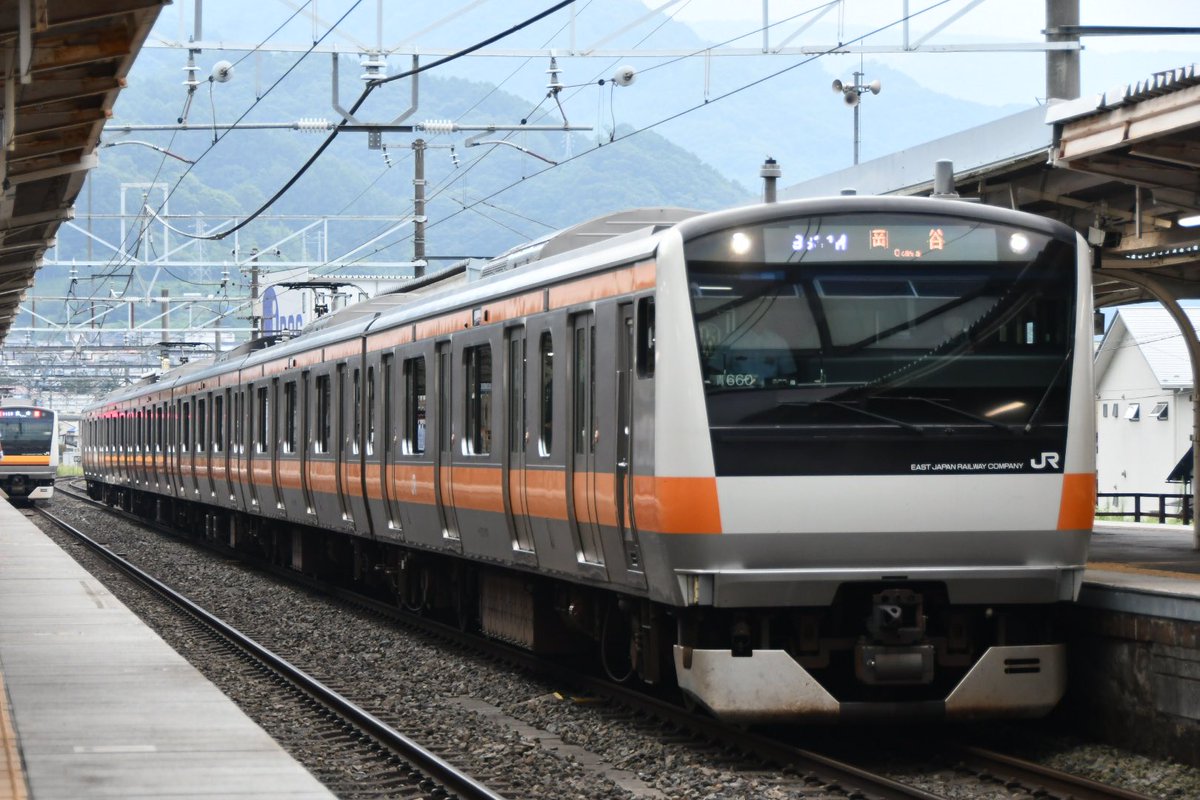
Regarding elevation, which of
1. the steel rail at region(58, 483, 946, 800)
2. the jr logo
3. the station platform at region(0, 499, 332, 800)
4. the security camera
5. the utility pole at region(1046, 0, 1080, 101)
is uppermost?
the security camera

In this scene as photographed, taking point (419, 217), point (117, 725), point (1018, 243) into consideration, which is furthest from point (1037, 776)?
point (419, 217)

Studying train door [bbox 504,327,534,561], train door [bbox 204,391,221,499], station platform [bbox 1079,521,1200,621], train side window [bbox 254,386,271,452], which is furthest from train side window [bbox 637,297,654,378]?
train door [bbox 204,391,221,499]

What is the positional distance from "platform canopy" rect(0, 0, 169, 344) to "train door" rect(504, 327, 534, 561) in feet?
10.4

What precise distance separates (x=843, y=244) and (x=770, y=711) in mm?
2448

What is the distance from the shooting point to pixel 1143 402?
162 ft

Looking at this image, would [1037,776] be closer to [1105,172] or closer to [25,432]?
[1105,172]

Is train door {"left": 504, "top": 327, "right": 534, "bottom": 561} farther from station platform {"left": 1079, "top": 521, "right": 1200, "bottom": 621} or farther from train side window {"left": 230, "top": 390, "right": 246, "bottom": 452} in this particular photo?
train side window {"left": 230, "top": 390, "right": 246, "bottom": 452}

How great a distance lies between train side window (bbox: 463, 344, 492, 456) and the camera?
12.8m

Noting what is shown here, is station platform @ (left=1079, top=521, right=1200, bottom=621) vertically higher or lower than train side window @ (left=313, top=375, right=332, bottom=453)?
lower

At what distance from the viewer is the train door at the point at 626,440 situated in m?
9.79

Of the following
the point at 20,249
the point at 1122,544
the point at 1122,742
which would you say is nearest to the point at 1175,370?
the point at 1122,544

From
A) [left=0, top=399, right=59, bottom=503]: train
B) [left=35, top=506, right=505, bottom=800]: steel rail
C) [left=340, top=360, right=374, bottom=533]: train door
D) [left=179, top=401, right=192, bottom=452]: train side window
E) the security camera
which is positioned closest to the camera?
[left=35, top=506, right=505, bottom=800]: steel rail

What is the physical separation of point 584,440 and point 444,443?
351cm

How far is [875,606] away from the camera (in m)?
9.22
